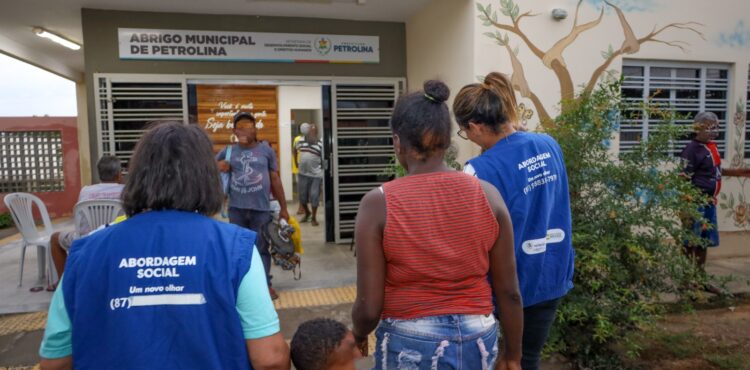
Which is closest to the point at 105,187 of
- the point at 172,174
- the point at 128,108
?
the point at 128,108

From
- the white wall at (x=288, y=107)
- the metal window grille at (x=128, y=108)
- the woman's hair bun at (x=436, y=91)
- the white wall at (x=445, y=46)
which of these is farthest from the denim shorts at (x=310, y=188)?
the woman's hair bun at (x=436, y=91)

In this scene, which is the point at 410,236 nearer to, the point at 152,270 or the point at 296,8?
the point at 152,270

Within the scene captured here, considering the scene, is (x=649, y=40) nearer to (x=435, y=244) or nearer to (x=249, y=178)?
(x=249, y=178)

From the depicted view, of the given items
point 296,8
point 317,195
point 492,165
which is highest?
point 296,8

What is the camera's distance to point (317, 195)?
9.15m

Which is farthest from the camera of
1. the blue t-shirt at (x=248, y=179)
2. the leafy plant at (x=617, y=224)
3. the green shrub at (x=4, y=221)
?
the green shrub at (x=4, y=221)

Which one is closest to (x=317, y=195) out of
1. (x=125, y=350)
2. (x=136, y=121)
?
(x=136, y=121)

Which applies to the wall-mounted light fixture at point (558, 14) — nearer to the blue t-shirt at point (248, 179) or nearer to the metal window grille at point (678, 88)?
the metal window grille at point (678, 88)

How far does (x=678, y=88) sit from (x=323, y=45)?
4.90 metres

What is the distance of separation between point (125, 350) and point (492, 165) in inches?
56.3

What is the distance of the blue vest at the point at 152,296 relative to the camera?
1.33 meters

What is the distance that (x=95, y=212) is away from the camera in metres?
4.23

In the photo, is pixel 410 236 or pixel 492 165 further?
pixel 492 165

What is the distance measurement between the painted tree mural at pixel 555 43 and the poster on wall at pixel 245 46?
2.00m
